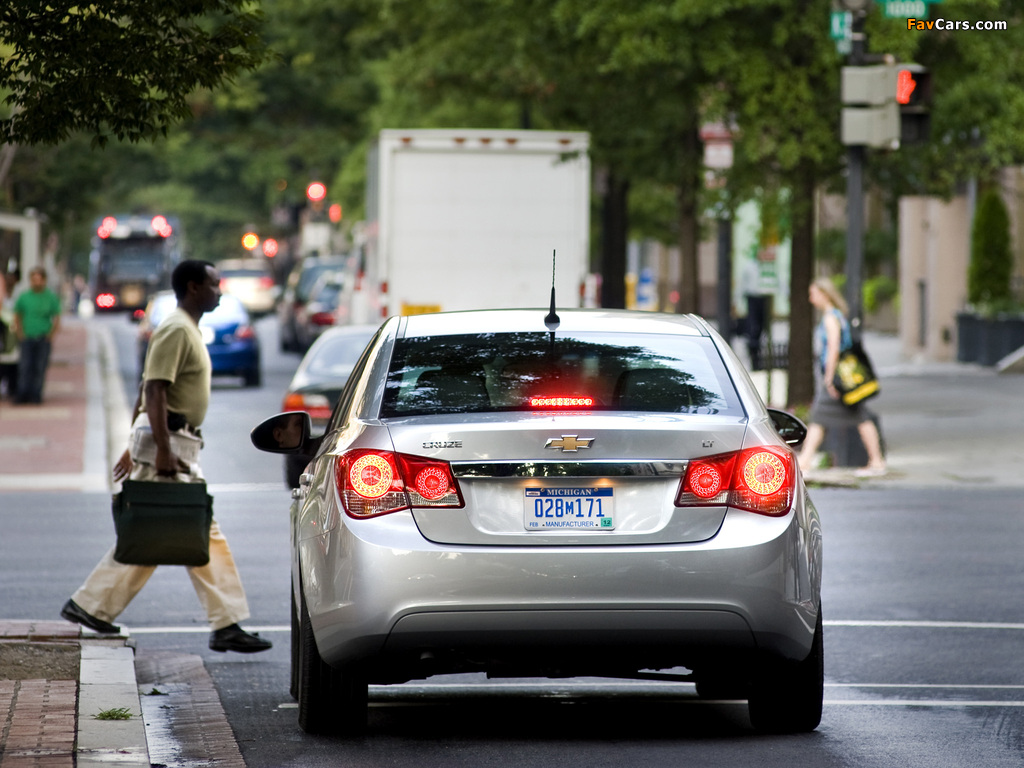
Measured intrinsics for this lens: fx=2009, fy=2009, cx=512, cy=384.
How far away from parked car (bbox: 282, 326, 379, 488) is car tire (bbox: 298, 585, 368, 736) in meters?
9.41

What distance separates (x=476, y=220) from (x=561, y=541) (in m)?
18.7

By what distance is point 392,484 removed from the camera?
6.51 metres

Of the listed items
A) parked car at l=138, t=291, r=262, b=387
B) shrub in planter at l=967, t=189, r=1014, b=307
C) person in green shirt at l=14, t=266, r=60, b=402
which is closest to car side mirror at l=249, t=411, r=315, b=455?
person in green shirt at l=14, t=266, r=60, b=402

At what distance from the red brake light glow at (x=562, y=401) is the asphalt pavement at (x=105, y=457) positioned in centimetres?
172

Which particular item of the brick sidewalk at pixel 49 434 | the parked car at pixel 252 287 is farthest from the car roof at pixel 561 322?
the parked car at pixel 252 287

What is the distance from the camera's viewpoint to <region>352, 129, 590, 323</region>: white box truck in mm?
24766

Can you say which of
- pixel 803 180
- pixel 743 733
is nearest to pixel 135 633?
pixel 743 733

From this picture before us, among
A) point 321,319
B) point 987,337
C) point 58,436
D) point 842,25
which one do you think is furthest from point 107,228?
point 842,25

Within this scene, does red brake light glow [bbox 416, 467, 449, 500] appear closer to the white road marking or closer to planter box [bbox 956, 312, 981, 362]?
the white road marking

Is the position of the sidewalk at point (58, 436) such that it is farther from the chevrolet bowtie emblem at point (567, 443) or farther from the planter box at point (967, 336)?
the planter box at point (967, 336)

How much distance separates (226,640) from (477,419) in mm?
2865

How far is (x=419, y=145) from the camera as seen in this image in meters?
24.8

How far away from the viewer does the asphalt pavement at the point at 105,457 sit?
677 centimetres

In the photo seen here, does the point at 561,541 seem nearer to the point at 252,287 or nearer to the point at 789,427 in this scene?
the point at 789,427
